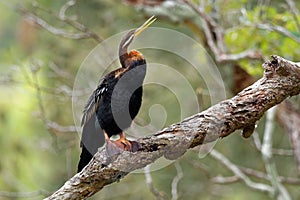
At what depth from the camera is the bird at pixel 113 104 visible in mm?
3781

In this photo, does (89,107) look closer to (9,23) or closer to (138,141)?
(138,141)

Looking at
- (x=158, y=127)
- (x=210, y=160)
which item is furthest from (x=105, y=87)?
(x=210, y=160)

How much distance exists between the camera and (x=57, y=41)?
26.1ft

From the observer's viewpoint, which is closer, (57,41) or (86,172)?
(86,172)

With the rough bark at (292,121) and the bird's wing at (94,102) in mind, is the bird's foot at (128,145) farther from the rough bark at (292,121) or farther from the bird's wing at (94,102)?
the rough bark at (292,121)

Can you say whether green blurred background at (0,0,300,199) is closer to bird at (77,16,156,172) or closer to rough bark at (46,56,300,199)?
bird at (77,16,156,172)

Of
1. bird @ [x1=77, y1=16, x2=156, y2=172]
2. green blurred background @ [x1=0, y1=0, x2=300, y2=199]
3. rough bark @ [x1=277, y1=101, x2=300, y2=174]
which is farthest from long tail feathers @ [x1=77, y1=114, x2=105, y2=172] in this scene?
rough bark @ [x1=277, y1=101, x2=300, y2=174]

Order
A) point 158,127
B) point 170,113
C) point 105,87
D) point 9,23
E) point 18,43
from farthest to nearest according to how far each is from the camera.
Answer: point 9,23, point 18,43, point 170,113, point 158,127, point 105,87

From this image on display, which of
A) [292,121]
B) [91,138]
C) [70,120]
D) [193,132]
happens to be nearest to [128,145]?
[193,132]

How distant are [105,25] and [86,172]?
468 centimetres

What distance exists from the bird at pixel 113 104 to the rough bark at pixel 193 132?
27.9 inches

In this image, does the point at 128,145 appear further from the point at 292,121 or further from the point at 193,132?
the point at 292,121

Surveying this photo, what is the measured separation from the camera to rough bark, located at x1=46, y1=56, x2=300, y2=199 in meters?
2.98

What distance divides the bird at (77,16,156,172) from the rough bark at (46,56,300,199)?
0.71 m
